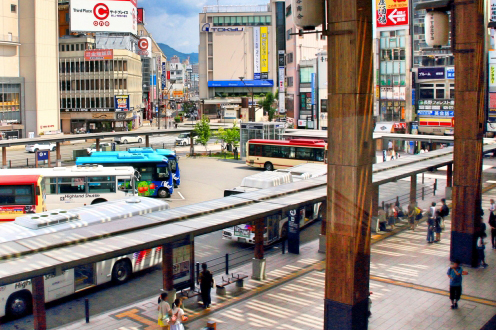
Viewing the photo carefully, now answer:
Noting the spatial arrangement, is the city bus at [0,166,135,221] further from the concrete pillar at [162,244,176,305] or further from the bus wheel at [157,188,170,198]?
the concrete pillar at [162,244,176,305]

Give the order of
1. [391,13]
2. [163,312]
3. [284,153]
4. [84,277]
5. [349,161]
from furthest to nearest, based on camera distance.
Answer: [391,13] < [284,153] < [84,277] < [163,312] < [349,161]

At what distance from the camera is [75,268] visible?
12.6 meters

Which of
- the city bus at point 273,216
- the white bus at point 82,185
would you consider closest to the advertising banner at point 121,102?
the white bus at point 82,185

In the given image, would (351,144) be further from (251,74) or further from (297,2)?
(251,74)

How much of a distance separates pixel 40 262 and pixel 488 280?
1079 centimetres

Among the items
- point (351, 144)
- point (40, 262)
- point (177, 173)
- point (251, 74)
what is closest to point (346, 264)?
point (351, 144)

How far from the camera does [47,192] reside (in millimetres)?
21484

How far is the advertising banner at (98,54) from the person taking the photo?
6825 cm

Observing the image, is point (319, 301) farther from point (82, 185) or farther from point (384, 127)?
point (384, 127)

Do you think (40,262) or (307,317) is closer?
(40,262)

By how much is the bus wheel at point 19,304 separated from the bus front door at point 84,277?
42.8 inches

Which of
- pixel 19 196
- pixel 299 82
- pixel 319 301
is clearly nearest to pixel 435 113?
pixel 299 82

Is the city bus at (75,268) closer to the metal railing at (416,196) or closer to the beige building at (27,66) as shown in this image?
the metal railing at (416,196)

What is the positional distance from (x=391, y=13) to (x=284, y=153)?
66.9 feet
